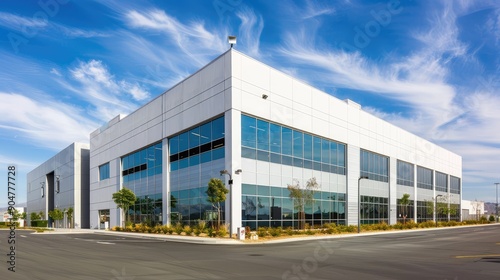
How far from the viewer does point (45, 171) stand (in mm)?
90875

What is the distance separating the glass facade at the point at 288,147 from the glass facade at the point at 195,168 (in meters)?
2.36

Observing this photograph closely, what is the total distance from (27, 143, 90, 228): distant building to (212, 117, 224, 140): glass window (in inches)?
1727

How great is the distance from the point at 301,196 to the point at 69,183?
50493 mm

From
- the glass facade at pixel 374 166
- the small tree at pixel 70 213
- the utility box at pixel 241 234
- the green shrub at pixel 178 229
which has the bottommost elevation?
the small tree at pixel 70 213

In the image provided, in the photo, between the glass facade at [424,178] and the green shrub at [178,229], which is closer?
the green shrub at [178,229]

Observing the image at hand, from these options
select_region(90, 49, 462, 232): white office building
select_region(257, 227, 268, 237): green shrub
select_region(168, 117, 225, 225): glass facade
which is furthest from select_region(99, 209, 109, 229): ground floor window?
select_region(257, 227, 268, 237): green shrub

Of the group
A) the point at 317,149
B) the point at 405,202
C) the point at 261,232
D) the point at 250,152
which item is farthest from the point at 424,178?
the point at 261,232

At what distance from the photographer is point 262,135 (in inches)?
1430

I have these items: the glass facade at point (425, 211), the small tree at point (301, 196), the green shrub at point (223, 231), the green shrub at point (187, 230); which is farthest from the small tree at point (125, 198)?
the glass facade at point (425, 211)

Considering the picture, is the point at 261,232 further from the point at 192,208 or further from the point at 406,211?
the point at 406,211

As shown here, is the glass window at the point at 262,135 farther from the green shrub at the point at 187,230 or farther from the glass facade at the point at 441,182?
the glass facade at the point at 441,182

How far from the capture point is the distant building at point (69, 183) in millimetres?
70500

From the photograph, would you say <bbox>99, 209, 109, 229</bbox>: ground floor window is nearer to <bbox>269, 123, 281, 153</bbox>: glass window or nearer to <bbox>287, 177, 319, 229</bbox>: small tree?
<bbox>287, 177, 319, 229</bbox>: small tree

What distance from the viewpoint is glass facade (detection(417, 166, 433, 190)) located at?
67.5 meters
